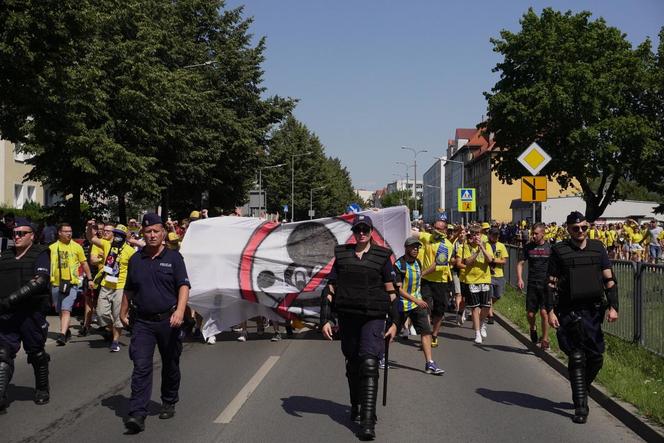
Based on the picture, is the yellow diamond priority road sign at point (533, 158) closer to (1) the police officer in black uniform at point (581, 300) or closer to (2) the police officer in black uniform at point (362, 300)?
(1) the police officer in black uniform at point (581, 300)

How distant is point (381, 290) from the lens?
6379mm

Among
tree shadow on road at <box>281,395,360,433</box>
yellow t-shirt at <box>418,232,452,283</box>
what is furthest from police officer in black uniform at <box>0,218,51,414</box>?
yellow t-shirt at <box>418,232,452,283</box>

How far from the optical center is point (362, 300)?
6.32 meters

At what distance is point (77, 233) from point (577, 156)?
28.0 metres

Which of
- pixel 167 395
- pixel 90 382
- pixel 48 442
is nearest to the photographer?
pixel 48 442

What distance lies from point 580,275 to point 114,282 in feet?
22.6

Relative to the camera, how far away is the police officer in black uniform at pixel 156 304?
21.5 ft

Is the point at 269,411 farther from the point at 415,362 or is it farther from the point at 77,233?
the point at 77,233

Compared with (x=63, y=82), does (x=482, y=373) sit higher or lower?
lower

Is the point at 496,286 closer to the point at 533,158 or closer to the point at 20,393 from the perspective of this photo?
the point at 533,158

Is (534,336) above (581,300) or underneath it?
underneath

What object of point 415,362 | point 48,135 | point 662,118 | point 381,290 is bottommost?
point 415,362

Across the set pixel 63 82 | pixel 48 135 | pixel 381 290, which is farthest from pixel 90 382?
pixel 48 135

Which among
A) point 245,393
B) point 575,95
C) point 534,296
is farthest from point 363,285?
point 575,95
